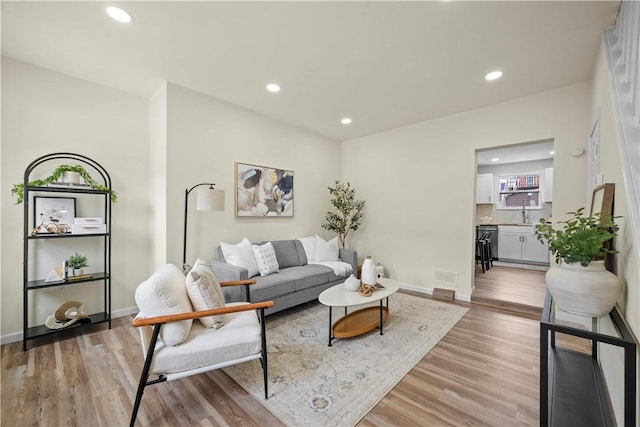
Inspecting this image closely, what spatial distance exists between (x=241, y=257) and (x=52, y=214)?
2028 millimetres

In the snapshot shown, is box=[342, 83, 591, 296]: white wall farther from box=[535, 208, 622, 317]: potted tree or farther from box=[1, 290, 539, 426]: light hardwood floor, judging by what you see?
box=[535, 208, 622, 317]: potted tree

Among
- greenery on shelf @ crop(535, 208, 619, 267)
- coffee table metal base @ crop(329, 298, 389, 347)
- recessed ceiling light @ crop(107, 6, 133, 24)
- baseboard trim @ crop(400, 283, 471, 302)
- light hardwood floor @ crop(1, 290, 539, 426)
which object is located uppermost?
recessed ceiling light @ crop(107, 6, 133, 24)

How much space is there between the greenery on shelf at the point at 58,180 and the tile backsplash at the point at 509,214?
8312 millimetres

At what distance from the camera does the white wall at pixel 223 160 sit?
10.5 ft

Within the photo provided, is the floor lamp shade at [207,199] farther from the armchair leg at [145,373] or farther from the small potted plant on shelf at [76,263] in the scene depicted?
the armchair leg at [145,373]

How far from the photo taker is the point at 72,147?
292cm

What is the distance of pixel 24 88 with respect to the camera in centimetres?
267

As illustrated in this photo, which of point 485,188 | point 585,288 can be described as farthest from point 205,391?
point 485,188

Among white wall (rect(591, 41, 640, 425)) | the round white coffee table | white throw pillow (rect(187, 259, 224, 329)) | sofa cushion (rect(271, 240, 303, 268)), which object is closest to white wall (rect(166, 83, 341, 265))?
sofa cushion (rect(271, 240, 303, 268))

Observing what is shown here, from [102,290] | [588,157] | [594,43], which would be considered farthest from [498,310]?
[102,290]

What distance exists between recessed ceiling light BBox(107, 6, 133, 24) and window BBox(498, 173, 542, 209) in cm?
838

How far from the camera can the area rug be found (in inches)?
69.4

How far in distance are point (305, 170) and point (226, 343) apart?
3495mm

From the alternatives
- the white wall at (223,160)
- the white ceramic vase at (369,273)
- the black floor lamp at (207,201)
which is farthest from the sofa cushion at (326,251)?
the black floor lamp at (207,201)
